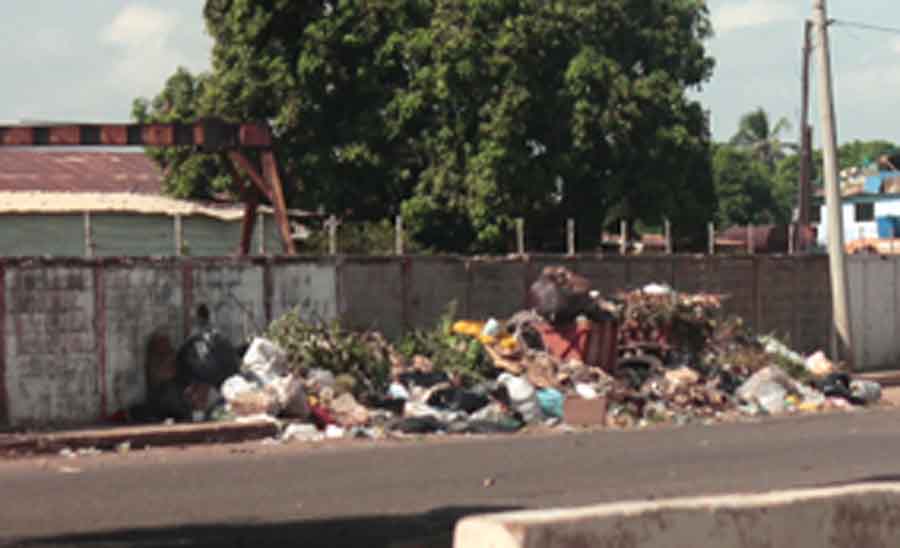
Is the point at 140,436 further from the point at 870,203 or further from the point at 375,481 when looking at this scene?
the point at 870,203

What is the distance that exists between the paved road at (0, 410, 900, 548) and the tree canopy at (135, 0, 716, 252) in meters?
16.9

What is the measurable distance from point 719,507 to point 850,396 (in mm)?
16154

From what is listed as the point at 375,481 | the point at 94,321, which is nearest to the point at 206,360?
the point at 94,321

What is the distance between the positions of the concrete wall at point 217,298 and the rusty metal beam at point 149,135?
338 cm

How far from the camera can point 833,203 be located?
79.5ft

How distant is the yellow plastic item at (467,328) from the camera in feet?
62.9

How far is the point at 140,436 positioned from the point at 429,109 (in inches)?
782

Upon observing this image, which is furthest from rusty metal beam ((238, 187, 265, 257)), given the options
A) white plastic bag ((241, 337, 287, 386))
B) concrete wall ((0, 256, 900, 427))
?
white plastic bag ((241, 337, 287, 386))

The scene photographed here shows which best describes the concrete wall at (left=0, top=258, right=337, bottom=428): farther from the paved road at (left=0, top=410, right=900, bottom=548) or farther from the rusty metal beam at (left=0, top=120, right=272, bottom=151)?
the rusty metal beam at (left=0, top=120, right=272, bottom=151)

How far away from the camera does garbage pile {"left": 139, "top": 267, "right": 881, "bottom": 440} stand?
1555 centimetres

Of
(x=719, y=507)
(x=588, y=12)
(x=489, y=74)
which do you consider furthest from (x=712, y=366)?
(x=588, y=12)

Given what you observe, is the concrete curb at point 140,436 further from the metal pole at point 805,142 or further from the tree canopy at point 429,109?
the metal pole at point 805,142

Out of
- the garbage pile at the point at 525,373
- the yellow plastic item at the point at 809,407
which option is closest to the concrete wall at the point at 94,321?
the garbage pile at the point at 525,373

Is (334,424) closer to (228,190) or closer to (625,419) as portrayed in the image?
(625,419)
